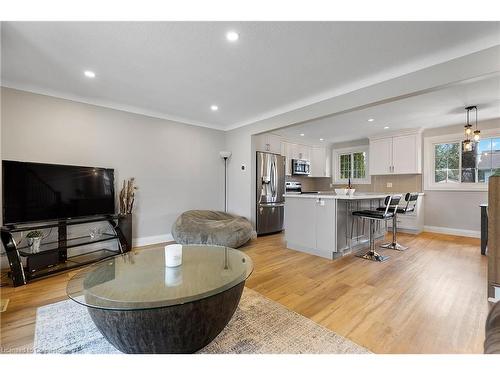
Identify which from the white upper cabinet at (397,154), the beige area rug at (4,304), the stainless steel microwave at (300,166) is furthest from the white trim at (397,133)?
the beige area rug at (4,304)

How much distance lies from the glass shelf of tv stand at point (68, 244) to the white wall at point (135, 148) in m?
0.63

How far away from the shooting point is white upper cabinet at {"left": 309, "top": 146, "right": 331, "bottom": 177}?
671 cm

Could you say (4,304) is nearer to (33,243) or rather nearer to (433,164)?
(33,243)

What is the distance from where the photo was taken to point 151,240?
13.6 ft

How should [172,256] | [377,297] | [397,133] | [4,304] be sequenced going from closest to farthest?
1. [172,256]
2. [4,304]
3. [377,297]
4. [397,133]

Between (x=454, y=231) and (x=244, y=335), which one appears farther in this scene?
(x=454, y=231)

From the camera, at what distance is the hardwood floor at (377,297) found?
1613 millimetres

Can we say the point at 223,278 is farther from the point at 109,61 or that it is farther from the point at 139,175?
the point at 139,175

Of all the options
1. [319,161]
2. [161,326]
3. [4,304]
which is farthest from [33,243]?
[319,161]

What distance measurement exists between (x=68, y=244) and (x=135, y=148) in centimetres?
177

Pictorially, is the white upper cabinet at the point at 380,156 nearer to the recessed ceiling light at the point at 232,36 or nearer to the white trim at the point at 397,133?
the white trim at the point at 397,133

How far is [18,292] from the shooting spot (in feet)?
7.63

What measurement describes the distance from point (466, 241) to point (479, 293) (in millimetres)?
2863

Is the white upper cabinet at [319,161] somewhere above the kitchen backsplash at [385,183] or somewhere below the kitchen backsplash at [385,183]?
above
